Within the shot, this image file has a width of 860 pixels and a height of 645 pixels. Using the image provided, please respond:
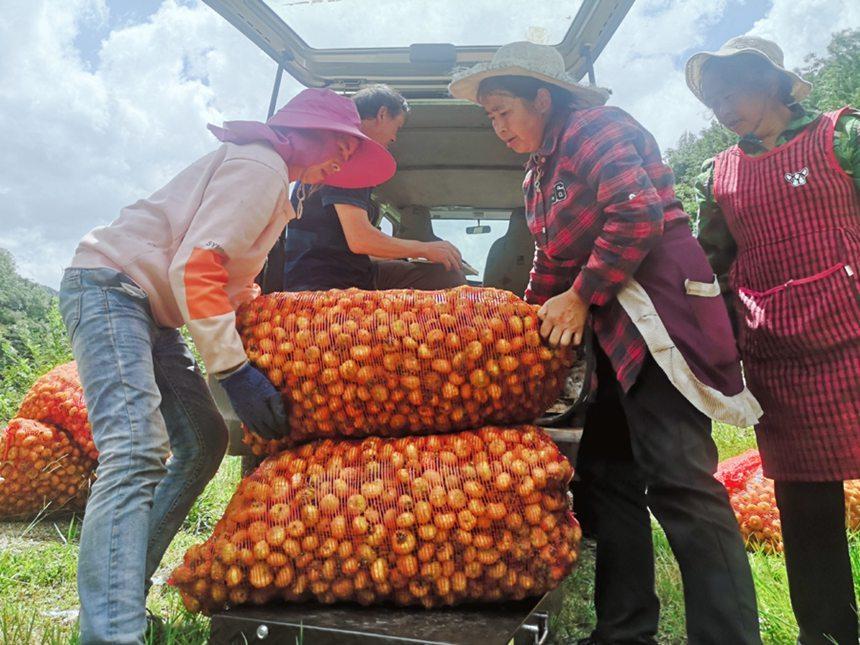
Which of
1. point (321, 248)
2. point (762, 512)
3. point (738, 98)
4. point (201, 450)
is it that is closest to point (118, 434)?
point (201, 450)

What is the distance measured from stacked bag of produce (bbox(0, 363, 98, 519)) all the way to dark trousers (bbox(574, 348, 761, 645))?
2776 millimetres

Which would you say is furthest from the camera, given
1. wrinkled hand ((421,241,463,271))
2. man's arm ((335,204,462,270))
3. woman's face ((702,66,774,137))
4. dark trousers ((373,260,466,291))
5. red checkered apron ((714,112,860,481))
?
dark trousers ((373,260,466,291))

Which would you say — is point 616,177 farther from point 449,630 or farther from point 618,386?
point 449,630

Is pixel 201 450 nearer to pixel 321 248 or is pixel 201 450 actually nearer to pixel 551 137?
pixel 321 248

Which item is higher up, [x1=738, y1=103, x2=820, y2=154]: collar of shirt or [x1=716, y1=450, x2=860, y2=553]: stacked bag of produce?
[x1=738, y1=103, x2=820, y2=154]: collar of shirt

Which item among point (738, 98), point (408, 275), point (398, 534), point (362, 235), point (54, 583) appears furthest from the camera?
point (408, 275)

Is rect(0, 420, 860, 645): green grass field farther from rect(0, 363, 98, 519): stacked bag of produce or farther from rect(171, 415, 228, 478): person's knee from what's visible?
rect(171, 415, 228, 478): person's knee

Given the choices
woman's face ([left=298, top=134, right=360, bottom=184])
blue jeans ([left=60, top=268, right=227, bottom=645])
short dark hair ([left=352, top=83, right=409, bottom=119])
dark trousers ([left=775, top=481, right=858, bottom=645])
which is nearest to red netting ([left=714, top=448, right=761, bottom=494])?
dark trousers ([left=775, top=481, right=858, bottom=645])

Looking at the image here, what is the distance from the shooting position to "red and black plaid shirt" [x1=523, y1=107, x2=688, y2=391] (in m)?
1.84

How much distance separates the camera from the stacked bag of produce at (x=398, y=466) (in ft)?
5.65

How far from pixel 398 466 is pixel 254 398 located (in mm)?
428

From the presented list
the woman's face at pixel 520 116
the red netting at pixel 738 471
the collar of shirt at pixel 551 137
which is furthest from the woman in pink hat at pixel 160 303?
the red netting at pixel 738 471

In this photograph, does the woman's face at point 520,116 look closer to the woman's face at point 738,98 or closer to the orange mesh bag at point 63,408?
the woman's face at point 738,98

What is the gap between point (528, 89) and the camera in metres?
2.10
